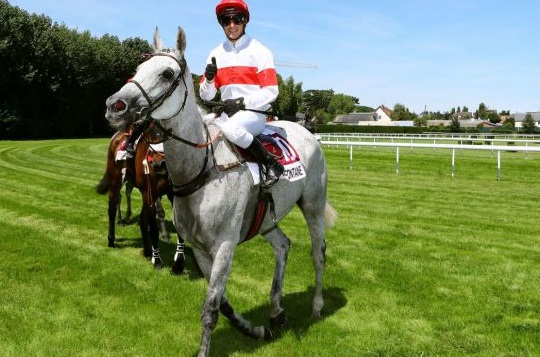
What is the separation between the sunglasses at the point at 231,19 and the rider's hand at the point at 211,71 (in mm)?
353

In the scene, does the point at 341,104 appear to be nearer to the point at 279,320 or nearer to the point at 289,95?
the point at 289,95

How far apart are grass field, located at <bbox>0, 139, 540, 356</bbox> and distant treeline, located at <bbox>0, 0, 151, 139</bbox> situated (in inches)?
1359

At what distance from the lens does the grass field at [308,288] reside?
4.40 metres

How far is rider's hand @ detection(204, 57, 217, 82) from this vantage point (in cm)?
406

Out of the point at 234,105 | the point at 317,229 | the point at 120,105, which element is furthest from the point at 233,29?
the point at 317,229

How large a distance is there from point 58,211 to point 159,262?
4812 millimetres

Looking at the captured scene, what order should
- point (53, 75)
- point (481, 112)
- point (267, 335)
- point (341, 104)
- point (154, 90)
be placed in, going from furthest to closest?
point (481, 112) → point (341, 104) → point (53, 75) → point (267, 335) → point (154, 90)

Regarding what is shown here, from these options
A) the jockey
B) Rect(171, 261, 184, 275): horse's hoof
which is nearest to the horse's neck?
the jockey

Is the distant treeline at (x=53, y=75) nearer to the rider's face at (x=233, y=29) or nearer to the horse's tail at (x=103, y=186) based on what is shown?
the horse's tail at (x=103, y=186)

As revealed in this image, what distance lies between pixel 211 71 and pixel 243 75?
30 cm

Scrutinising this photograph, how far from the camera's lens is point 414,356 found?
411 centimetres

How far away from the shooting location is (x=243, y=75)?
4227 mm

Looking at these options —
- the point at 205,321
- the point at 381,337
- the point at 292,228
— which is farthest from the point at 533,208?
the point at 205,321

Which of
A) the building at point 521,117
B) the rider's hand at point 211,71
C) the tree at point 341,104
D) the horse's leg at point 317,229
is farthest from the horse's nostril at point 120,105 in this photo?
the building at point 521,117
